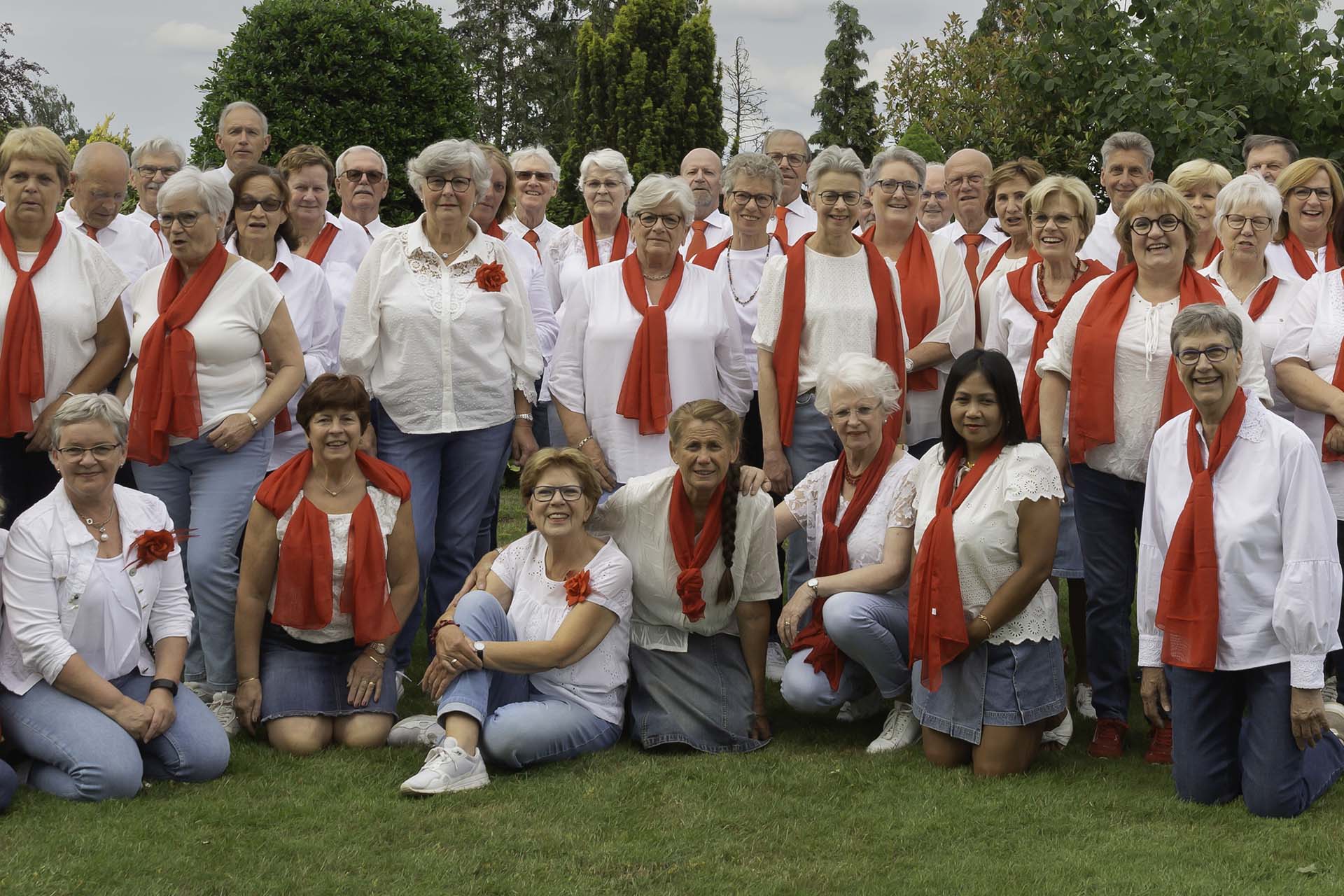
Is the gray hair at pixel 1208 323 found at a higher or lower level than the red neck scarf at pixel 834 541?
higher

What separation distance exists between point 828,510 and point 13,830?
3.05 m

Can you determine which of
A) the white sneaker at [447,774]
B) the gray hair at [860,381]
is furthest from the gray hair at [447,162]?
the white sneaker at [447,774]

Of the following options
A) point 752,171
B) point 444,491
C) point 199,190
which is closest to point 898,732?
point 444,491

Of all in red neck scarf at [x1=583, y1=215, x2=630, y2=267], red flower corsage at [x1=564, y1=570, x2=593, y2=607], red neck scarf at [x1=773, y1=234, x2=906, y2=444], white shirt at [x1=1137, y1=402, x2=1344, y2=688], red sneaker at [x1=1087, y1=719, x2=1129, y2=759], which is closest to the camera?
white shirt at [x1=1137, y1=402, x2=1344, y2=688]

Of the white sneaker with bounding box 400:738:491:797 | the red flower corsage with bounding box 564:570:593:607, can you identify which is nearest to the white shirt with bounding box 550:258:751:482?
the red flower corsage with bounding box 564:570:593:607

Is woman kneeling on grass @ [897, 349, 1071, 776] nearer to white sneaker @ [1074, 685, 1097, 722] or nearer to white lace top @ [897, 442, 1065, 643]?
white lace top @ [897, 442, 1065, 643]

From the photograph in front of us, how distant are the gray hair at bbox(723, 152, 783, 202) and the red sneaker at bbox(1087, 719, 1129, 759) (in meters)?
2.89

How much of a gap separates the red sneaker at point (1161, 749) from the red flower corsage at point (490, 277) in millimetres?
3086

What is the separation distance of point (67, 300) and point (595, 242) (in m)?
2.59

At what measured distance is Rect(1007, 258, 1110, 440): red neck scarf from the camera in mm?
5688

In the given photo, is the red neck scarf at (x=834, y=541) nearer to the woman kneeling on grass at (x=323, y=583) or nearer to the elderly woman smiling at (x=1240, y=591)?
the elderly woman smiling at (x=1240, y=591)

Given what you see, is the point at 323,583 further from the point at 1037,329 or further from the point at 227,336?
the point at 1037,329

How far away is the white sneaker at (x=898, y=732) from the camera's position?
5262 millimetres

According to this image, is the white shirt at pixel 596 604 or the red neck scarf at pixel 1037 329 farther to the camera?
the red neck scarf at pixel 1037 329
